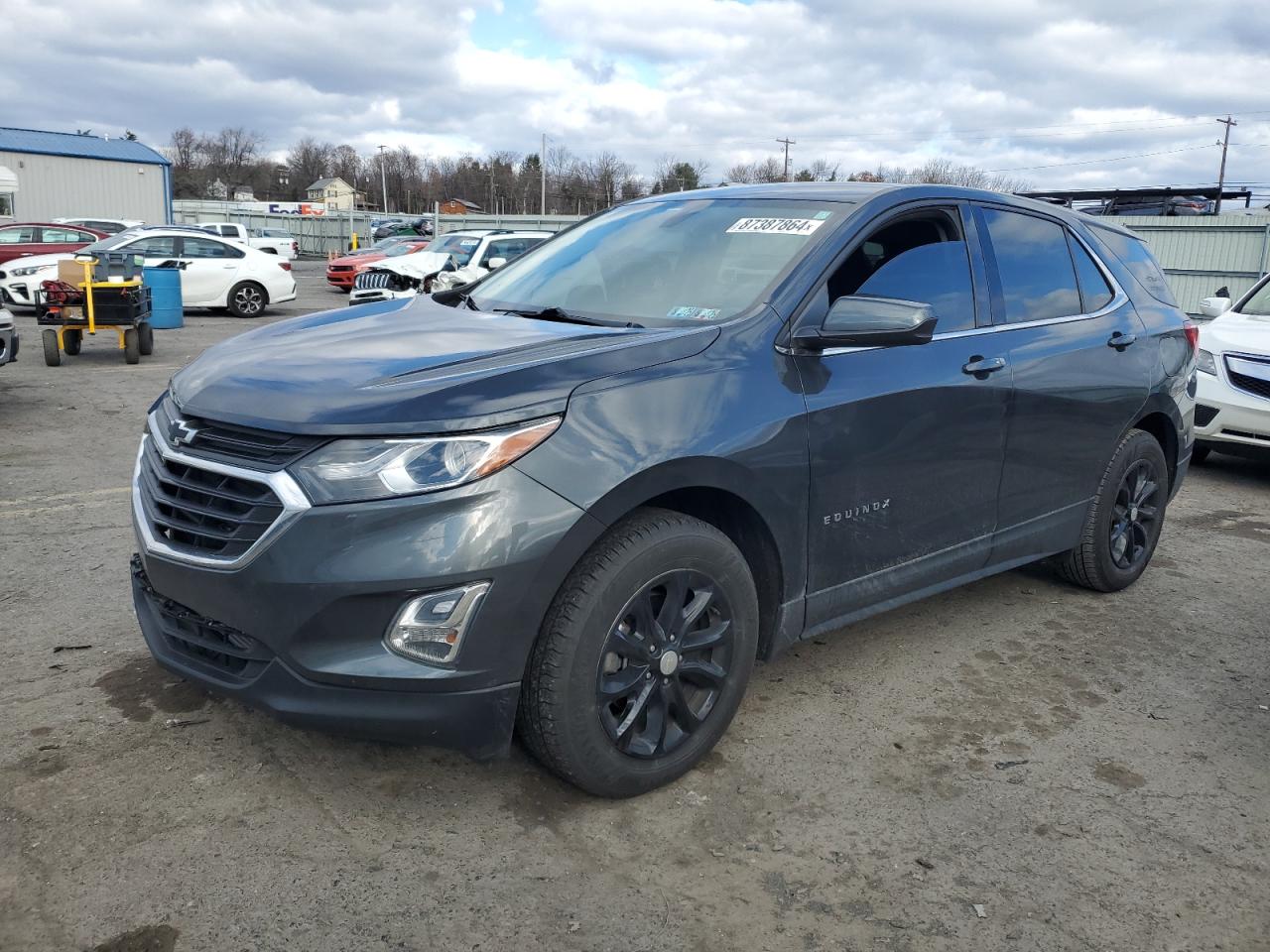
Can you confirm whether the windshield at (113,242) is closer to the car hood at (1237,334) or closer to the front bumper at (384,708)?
the car hood at (1237,334)

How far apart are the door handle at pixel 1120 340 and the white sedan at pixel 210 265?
54.9 ft

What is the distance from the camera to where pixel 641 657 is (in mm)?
2939

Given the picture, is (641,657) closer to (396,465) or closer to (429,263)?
(396,465)

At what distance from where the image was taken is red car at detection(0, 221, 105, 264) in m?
20.8

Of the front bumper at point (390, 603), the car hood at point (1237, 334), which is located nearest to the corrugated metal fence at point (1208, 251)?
the car hood at point (1237, 334)

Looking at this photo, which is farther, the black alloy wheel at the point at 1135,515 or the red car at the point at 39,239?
the red car at the point at 39,239

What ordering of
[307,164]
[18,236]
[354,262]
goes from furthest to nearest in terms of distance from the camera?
[307,164] < [354,262] < [18,236]

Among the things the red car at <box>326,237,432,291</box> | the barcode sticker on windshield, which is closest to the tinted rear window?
the barcode sticker on windshield

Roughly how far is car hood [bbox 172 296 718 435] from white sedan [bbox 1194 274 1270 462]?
5.76 metres

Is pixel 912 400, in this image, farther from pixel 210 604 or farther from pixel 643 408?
pixel 210 604

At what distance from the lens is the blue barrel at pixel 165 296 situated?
49.0 feet

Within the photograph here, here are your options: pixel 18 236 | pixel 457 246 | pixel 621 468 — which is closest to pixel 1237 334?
pixel 621 468

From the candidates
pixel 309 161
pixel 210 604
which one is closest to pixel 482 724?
pixel 210 604

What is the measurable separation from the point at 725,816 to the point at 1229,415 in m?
6.28
